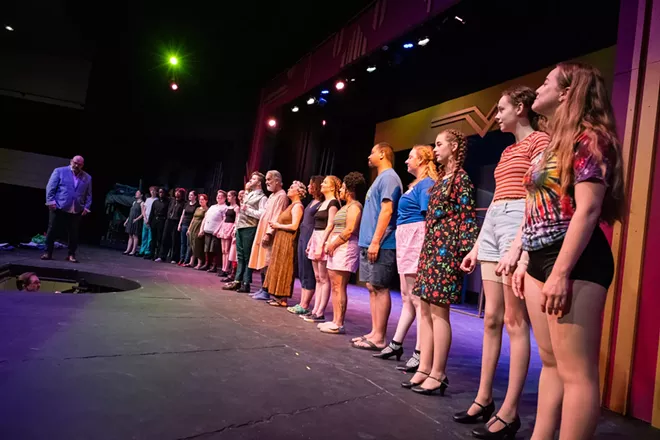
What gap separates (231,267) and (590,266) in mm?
6577

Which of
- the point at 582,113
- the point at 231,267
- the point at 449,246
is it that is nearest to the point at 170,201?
the point at 231,267

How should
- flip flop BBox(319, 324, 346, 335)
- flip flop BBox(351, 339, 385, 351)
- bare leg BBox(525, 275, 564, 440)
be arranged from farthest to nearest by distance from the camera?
flip flop BBox(319, 324, 346, 335), flip flop BBox(351, 339, 385, 351), bare leg BBox(525, 275, 564, 440)

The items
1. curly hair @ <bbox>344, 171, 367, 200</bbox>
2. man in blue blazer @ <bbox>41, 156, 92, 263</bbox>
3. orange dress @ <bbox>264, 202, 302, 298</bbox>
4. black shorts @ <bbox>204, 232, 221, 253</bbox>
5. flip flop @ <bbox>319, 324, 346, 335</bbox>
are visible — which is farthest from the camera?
black shorts @ <bbox>204, 232, 221, 253</bbox>

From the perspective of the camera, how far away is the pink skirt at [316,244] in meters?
4.09

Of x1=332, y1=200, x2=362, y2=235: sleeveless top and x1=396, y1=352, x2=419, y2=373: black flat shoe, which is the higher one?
x1=332, y1=200, x2=362, y2=235: sleeveless top

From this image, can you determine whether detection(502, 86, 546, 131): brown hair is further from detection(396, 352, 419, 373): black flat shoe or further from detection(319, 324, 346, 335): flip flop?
detection(319, 324, 346, 335): flip flop

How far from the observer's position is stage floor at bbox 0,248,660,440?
1.48 metres

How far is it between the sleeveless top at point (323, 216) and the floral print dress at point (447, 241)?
1864 millimetres

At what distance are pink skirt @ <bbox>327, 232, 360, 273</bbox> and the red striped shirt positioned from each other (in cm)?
182

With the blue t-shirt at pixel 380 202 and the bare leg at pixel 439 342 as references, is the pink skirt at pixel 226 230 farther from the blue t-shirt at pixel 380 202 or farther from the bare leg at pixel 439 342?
the bare leg at pixel 439 342

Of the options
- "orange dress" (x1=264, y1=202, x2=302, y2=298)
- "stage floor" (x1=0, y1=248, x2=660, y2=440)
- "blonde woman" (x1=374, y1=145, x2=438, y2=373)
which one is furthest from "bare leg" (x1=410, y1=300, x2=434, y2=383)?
"orange dress" (x1=264, y1=202, x2=302, y2=298)

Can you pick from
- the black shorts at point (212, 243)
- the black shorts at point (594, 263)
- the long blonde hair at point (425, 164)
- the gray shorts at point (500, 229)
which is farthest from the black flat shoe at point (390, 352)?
the black shorts at point (212, 243)

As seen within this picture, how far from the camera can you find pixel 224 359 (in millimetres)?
2367

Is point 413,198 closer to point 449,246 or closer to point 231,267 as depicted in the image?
point 449,246
